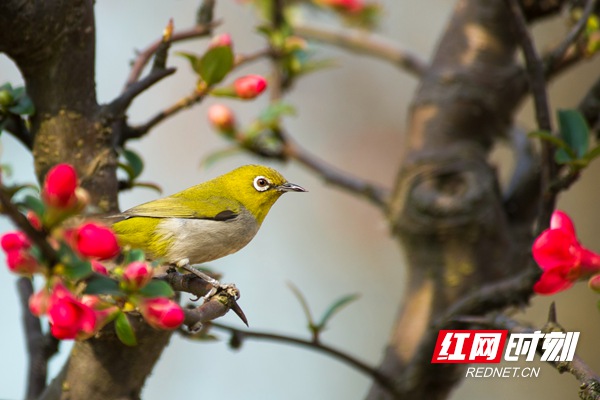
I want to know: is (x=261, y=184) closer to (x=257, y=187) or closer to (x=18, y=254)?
(x=257, y=187)

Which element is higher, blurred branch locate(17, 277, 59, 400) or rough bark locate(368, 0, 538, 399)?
rough bark locate(368, 0, 538, 399)

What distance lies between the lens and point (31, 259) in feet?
5.39

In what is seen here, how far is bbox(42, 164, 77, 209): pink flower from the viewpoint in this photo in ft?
5.33

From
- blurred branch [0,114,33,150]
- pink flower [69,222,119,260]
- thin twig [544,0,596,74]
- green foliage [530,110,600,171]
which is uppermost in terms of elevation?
thin twig [544,0,596,74]

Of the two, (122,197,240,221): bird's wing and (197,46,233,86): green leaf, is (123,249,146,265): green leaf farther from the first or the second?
(197,46,233,86): green leaf

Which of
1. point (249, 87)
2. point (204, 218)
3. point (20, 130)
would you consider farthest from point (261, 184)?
point (20, 130)

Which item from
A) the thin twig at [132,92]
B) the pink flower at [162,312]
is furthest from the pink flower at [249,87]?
the pink flower at [162,312]

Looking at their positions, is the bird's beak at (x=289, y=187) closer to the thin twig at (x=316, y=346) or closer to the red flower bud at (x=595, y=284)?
the thin twig at (x=316, y=346)

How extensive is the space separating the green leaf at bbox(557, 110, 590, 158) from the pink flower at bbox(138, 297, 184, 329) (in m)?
1.63

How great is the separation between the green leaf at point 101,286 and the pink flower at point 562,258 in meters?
1.17

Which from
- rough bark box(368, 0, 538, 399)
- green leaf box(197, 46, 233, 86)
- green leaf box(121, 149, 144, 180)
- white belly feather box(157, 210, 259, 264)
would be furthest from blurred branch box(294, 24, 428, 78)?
green leaf box(121, 149, 144, 180)

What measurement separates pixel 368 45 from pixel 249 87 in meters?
1.96

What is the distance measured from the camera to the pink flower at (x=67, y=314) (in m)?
1.72

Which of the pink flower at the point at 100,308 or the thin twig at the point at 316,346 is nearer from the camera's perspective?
the pink flower at the point at 100,308
